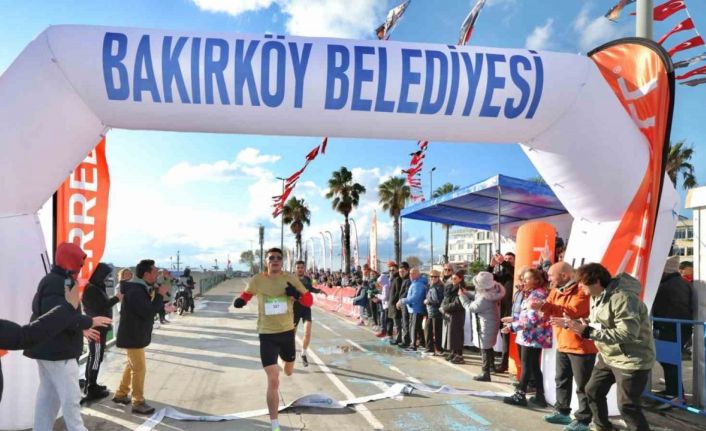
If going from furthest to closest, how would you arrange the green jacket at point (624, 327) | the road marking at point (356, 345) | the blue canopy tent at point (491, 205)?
the blue canopy tent at point (491, 205)
the road marking at point (356, 345)
the green jacket at point (624, 327)

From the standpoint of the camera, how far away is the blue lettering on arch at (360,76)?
5.60 metres

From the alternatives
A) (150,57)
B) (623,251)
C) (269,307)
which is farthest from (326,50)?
(623,251)

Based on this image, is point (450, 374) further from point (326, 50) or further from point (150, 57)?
point (150, 57)

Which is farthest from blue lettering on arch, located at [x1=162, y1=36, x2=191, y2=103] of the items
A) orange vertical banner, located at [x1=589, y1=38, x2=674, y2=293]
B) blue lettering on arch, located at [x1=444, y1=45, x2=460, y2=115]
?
orange vertical banner, located at [x1=589, y1=38, x2=674, y2=293]

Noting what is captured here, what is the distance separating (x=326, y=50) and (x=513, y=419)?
479 centimetres

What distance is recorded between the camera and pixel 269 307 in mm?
5453

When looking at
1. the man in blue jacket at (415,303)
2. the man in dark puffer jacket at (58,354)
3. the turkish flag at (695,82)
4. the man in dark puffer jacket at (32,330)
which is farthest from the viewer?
the man in blue jacket at (415,303)

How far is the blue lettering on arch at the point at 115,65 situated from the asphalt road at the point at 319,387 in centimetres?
373

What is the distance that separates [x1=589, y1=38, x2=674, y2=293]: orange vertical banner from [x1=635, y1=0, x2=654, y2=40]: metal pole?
0.76 m

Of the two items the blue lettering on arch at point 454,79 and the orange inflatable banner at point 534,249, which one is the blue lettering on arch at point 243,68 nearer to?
the blue lettering on arch at point 454,79

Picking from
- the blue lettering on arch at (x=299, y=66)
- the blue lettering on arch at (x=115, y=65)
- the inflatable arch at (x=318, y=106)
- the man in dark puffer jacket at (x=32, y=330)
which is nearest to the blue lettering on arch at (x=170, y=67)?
the inflatable arch at (x=318, y=106)

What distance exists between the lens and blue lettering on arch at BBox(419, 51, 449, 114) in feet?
18.7

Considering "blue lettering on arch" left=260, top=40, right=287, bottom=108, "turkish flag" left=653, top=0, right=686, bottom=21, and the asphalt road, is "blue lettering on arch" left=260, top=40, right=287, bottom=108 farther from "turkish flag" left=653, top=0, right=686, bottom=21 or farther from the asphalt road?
"turkish flag" left=653, top=0, right=686, bottom=21

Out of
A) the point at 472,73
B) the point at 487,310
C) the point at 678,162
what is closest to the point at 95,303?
the point at 472,73
